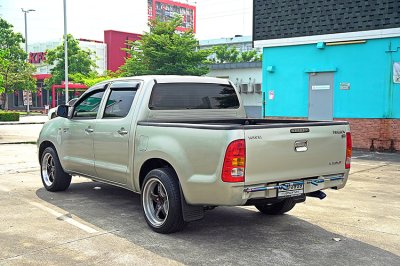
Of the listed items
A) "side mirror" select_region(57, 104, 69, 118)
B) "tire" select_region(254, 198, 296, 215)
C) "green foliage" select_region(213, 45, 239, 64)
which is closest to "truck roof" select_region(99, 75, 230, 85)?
"side mirror" select_region(57, 104, 69, 118)

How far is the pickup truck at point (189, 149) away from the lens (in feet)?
15.9

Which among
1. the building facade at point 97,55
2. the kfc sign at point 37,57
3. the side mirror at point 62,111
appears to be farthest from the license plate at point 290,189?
the kfc sign at point 37,57

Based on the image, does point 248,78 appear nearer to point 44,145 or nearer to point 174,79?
point 44,145

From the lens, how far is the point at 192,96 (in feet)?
22.1

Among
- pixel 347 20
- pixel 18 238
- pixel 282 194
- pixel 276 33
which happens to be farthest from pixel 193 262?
pixel 276 33

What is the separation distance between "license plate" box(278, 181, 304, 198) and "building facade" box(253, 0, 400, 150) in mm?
11395

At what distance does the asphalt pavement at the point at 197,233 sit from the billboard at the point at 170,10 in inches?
4576

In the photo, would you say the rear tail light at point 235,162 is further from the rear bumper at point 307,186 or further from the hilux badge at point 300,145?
the hilux badge at point 300,145

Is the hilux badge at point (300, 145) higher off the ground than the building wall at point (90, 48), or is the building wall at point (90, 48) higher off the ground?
the building wall at point (90, 48)

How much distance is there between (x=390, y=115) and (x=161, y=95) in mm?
11608

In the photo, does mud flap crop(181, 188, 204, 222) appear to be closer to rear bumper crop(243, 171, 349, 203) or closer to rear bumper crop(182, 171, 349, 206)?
rear bumper crop(182, 171, 349, 206)

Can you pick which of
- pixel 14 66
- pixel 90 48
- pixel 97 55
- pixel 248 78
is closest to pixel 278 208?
pixel 248 78

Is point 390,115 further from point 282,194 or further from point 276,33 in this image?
point 282,194

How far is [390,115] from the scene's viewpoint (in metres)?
15.5
